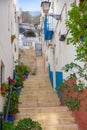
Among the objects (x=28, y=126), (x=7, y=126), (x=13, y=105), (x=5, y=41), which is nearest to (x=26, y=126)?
(x=28, y=126)

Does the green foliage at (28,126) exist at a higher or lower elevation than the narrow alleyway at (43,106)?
higher

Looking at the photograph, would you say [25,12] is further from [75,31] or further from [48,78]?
[75,31]

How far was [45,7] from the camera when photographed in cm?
1179

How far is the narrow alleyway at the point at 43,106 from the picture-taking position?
10.3 meters

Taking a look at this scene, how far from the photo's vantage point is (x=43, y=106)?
12.9 m

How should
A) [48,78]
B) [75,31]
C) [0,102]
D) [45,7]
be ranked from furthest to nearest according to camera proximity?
[48,78] < [45,7] < [0,102] < [75,31]

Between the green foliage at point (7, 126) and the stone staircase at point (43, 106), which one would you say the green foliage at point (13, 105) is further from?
the green foliage at point (7, 126)

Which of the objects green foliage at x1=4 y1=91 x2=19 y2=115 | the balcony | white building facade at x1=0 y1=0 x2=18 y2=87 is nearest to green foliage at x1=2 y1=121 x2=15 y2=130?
green foliage at x1=4 y1=91 x2=19 y2=115

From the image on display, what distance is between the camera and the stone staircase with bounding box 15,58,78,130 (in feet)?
33.7

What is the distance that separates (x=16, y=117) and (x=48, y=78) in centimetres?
948

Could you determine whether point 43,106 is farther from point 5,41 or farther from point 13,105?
point 5,41

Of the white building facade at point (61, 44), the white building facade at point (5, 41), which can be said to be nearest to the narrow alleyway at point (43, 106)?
the white building facade at point (61, 44)

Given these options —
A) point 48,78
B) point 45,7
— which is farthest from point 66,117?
point 48,78

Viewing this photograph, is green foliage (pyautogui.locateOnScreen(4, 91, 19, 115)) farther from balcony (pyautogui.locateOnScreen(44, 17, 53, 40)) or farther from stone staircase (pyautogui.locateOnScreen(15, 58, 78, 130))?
balcony (pyautogui.locateOnScreen(44, 17, 53, 40))
